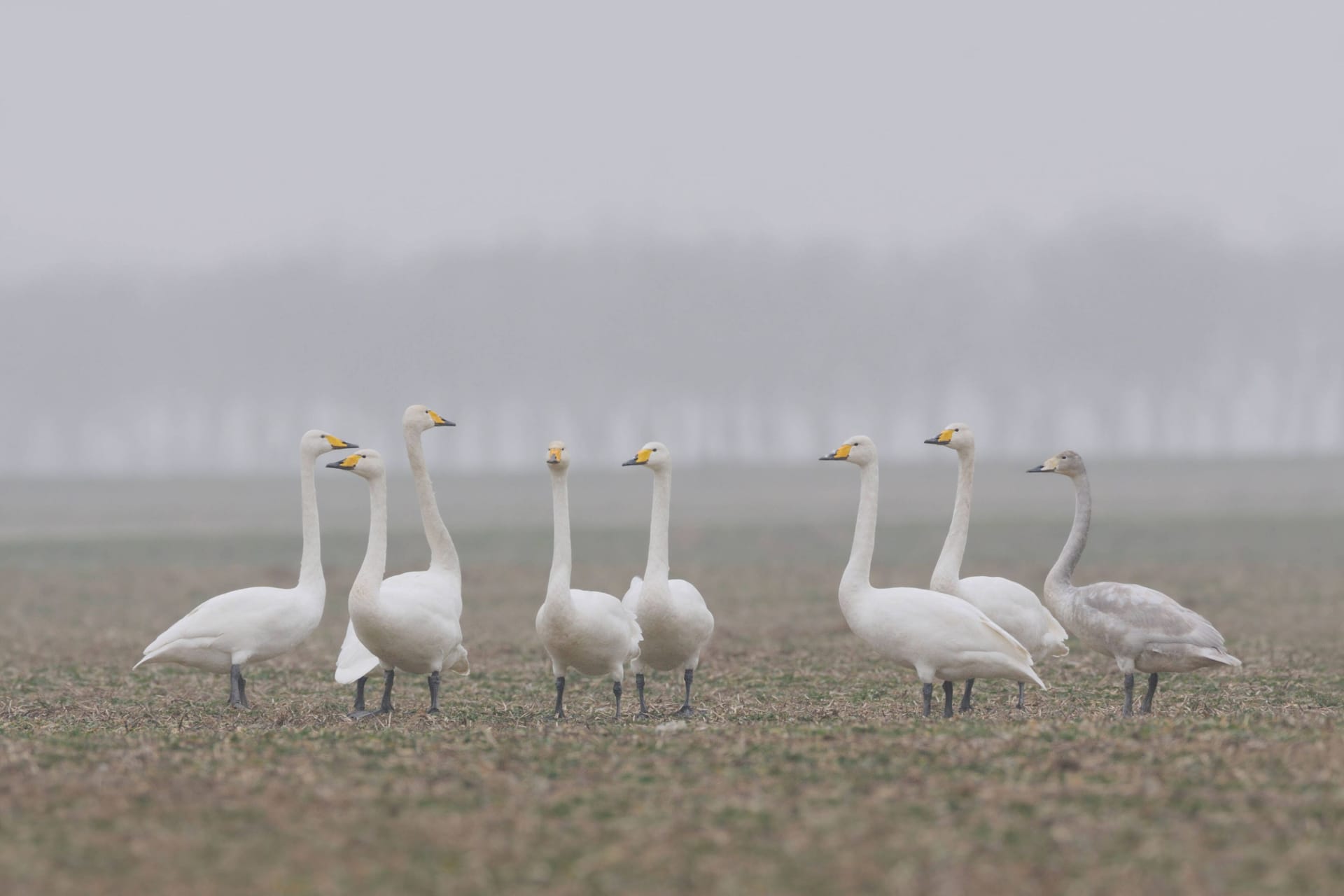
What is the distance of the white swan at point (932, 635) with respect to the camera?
11484 mm

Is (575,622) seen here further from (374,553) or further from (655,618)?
(374,553)

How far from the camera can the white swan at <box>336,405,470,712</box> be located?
41.7 feet

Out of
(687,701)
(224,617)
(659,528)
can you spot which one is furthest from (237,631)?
(687,701)

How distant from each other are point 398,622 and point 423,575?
4.60 feet

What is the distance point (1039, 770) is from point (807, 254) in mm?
99275

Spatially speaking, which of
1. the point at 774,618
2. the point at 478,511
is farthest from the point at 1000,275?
the point at 774,618

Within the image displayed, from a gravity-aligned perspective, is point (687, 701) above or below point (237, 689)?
above

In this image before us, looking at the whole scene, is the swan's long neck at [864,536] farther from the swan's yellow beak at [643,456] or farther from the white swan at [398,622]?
the white swan at [398,622]

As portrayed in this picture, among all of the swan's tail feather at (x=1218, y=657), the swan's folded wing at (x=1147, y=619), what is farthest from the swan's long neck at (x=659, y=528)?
the swan's tail feather at (x=1218, y=657)

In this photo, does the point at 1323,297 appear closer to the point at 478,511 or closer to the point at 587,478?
the point at 587,478

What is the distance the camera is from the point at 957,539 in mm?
13750

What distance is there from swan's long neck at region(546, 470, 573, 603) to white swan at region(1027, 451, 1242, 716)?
423 cm

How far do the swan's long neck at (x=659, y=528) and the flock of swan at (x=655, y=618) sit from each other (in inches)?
0.8

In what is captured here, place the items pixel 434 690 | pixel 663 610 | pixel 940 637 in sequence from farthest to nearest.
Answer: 1. pixel 434 690
2. pixel 663 610
3. pixel 940 637
